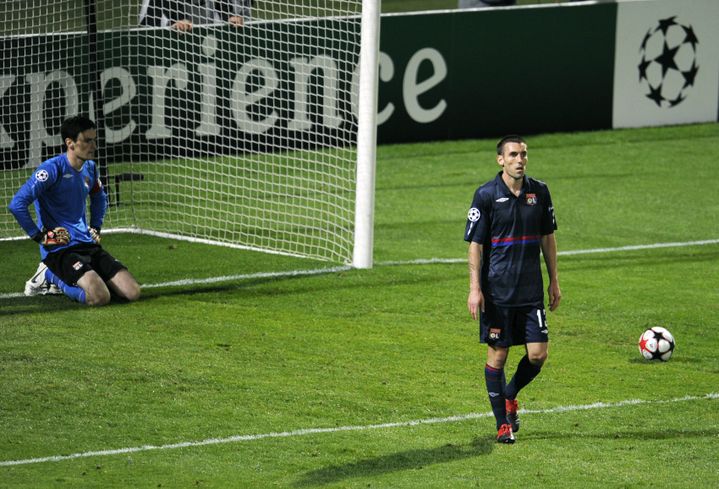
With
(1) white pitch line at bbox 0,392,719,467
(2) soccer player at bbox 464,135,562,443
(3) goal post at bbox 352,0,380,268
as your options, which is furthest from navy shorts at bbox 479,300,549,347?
(3) goal post at bbox 352,0,380,268

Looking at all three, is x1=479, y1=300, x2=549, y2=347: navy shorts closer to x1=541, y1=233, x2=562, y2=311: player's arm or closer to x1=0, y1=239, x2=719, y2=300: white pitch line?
x1=541, y1=233, x2=562, y2=311: player's arm

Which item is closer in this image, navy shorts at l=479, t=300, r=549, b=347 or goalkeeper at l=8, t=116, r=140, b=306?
navy shorts at l=479, t=300, r=549, b=347

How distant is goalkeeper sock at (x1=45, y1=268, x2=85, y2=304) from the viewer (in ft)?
36.7

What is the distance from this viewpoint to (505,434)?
25.5 feet

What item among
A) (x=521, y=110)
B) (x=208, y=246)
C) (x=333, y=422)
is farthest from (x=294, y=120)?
(x=333, y=422)

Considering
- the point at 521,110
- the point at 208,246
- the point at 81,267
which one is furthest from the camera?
the point at 521,110

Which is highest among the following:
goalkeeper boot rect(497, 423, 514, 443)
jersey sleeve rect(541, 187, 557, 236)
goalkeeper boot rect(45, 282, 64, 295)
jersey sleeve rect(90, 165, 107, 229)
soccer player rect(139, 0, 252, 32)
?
soccer player rect(139, 0, 252, 32)

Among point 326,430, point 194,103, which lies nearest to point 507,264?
point 326,430

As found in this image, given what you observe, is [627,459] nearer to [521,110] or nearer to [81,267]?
[81,267]

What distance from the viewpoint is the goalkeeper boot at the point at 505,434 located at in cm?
779

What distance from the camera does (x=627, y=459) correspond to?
24.7ft

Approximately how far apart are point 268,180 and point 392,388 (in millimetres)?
6793

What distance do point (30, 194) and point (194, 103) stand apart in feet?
14.7

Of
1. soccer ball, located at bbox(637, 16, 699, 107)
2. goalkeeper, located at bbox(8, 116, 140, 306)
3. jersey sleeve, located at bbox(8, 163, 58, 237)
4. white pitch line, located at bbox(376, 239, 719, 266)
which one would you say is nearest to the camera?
jersey sleeve, located at bbox(8, 163, 58, 237)
